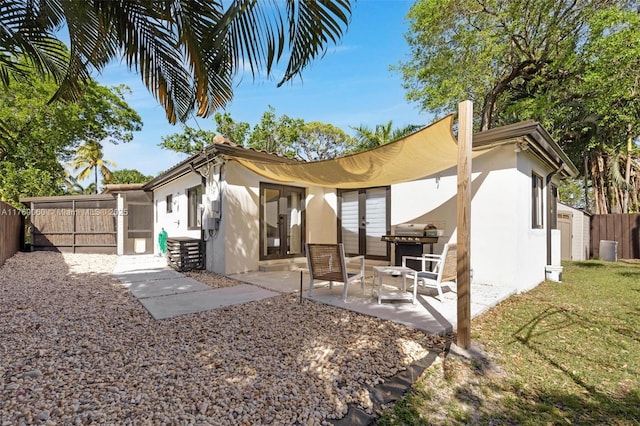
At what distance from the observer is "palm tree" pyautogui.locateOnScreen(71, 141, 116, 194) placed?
92.4 ft

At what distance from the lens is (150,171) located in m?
34.5

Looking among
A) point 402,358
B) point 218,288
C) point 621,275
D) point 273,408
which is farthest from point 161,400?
point 621,275

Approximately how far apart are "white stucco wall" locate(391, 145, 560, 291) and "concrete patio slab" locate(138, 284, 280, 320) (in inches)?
167

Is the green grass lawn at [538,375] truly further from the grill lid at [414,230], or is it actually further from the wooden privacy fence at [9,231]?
the wooden privacy fence at [9,231]

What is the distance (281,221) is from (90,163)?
94.5 feet

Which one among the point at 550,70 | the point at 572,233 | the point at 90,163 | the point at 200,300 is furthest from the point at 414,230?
the point at 90,163

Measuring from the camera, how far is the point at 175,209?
11766 mm

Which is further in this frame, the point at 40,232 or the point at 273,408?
the point at 40,232

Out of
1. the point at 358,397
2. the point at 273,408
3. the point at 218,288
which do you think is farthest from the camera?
the point at 218,288

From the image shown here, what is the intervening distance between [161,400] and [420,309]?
3597mm

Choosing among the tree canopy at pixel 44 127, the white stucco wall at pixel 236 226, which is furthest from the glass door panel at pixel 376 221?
the tree canopy at pixel 44 127

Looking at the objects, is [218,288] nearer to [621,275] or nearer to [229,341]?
[229,341]

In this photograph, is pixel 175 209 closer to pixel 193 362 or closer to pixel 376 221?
pixel 376 221

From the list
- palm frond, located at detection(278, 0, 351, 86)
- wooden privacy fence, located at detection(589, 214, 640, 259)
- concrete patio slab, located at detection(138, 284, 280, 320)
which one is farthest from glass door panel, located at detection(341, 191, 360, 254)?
wooden privacy fence, located at detection(589, 214, 640, 259)
